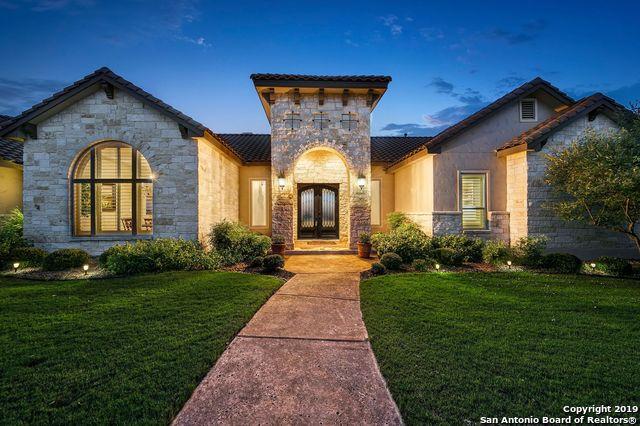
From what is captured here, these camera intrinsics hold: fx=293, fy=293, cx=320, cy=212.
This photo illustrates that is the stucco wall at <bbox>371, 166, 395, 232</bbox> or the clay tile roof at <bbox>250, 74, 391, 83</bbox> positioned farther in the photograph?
the stucco wall at <bbox>371, 166, 395, 232</bbox>

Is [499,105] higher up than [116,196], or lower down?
higher up

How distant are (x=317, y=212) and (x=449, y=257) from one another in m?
6.72

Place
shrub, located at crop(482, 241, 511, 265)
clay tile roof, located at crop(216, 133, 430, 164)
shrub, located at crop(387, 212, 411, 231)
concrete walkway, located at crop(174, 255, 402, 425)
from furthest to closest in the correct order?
clay tile roof, located at crop(216, 133, 430, 164)
shrub, located at crop(387, 212, 411, 231)
shrub, located at crop(482, 241, 511, 265)
concrete walkway, located at crop(174, 255, 402, 425)

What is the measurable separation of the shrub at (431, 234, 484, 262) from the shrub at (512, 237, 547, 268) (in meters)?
0.92

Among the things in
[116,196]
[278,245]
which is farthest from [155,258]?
[116,196]

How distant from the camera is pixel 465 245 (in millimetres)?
8758

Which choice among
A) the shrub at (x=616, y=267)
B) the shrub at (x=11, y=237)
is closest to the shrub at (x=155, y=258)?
the shrub at (x=11, y=237)

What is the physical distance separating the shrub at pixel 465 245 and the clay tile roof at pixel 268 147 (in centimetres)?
516

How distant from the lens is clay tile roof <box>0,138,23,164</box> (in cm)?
1004

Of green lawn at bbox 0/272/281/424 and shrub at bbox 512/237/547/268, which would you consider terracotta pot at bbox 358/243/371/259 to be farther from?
green lawn at bbox 0/272/281/424

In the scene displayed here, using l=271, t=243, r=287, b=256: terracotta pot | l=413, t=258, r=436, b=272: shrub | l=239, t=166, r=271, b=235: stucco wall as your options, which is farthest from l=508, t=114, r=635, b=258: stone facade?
l=239, t=166, r=271, b=235: stucco wall

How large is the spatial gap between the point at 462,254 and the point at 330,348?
19.9ft

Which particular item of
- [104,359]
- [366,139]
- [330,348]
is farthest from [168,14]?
[330,348]

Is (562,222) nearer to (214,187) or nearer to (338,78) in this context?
(338,78)
